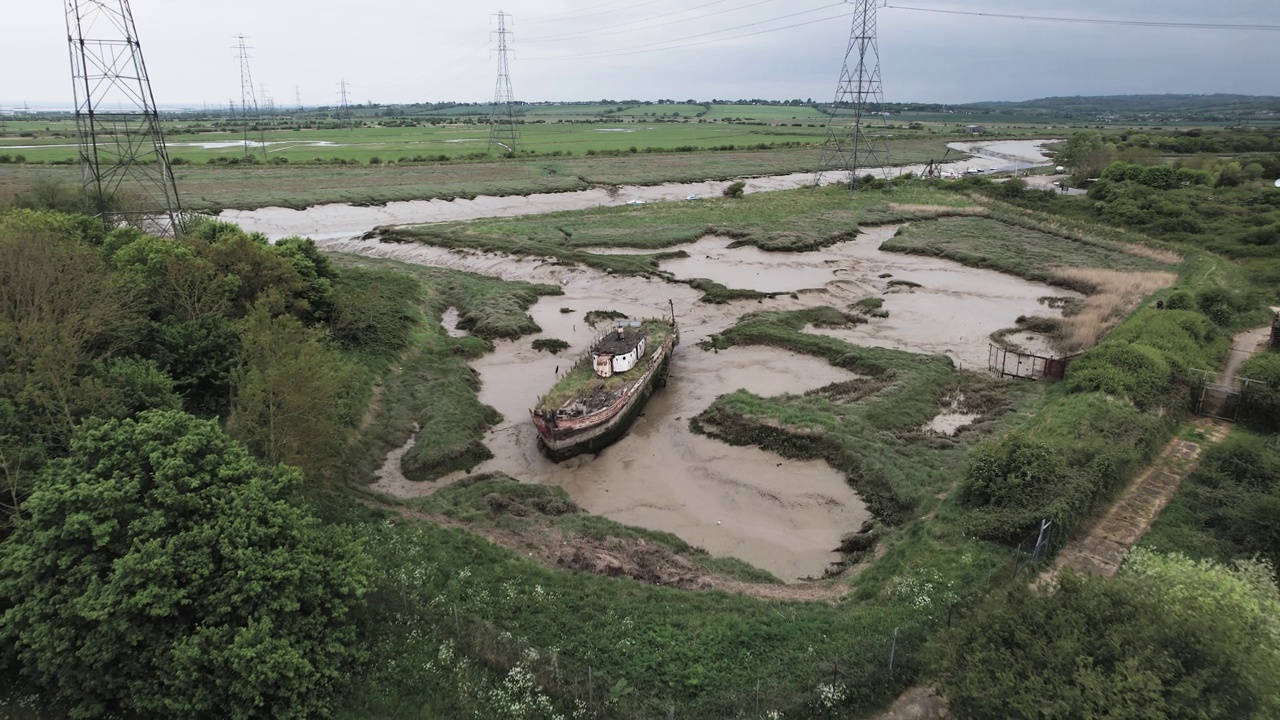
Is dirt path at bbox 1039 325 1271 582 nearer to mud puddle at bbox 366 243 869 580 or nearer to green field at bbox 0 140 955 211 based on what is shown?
mud puddle at bbox 366 243 869 580

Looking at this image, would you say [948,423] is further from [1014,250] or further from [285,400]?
[1014,250]

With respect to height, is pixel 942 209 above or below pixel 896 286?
above

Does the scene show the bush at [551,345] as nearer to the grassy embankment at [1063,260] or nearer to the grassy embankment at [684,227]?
the grassy embankment at [684,227]

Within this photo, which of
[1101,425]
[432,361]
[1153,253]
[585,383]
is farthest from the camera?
[1153,253]

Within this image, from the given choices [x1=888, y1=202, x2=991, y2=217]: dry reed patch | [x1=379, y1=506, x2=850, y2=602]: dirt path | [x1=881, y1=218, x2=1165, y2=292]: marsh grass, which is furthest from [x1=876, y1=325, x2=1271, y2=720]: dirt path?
[x1=888, y1=202, x2=991, y2=217]: dry reed patch

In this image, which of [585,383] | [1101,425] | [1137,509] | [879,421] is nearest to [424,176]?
[585,383]

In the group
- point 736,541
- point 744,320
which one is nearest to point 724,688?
point 736,541
